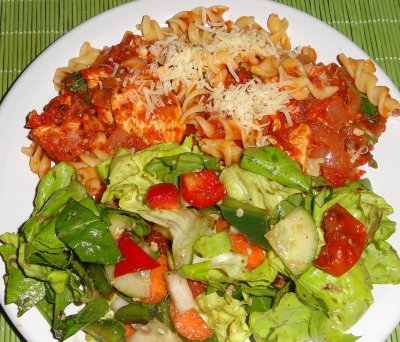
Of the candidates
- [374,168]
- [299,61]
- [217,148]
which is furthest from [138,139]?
[374,168]

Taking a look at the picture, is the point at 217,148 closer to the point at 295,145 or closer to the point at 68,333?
the point at 295,145

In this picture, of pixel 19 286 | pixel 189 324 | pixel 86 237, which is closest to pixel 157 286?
pixel 189 324

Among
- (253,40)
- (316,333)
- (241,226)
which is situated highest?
(253,40)

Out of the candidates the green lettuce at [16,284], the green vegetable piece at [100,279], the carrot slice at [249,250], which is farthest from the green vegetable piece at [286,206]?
the green lettuce at [16,284]

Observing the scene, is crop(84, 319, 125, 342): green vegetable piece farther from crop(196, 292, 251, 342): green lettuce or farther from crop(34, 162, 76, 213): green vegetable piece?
crop(34, 162, 76, 213): green vegetable piece

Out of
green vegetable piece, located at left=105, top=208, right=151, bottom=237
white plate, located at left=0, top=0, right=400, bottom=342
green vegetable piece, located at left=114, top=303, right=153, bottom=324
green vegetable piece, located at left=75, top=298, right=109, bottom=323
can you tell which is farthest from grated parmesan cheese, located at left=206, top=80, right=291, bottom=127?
green vegetable piece, located at left=75, top=298, right=109, bottom=323

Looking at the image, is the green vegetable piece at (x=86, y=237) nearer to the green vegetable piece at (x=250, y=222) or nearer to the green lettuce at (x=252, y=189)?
the green vegetable piece at (x=250, y=222)
